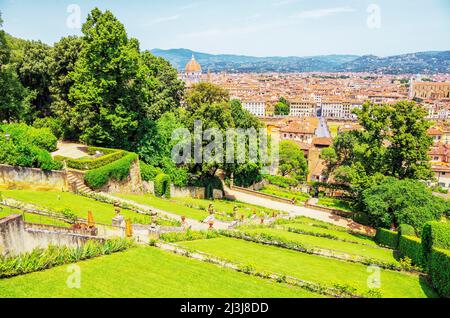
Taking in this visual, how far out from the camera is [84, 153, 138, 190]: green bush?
25.5 m

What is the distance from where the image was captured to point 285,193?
46094 mm

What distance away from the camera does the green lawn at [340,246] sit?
20.7m

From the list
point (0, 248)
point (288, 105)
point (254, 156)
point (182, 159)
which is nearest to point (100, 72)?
point (182, 159)

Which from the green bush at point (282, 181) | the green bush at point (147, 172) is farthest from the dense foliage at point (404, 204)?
the green bush at point (282, 181)

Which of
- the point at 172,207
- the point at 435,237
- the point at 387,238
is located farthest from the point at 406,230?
the point at 172,207

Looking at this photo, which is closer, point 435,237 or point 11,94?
point 435,237

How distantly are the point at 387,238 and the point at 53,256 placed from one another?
20.9 meters

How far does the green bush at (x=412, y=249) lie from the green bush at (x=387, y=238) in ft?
4.19

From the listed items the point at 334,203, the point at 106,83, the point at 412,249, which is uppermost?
the point at 106,83

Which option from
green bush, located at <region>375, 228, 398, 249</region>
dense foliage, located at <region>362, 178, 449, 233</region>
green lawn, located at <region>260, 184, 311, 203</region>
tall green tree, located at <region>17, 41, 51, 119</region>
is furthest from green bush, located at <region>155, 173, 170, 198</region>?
green bush, located at <region>375, 228, 398, 249</region>

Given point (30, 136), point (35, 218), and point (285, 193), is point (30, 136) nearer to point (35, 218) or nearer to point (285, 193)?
point (35, 218)

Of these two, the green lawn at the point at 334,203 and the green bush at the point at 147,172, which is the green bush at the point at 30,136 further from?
the green lawn at the point at 334,203

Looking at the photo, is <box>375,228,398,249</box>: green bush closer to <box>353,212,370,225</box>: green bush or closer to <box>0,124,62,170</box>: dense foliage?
<box>353,212,370,225</box>: green bush

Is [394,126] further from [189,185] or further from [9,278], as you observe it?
[9,278]
